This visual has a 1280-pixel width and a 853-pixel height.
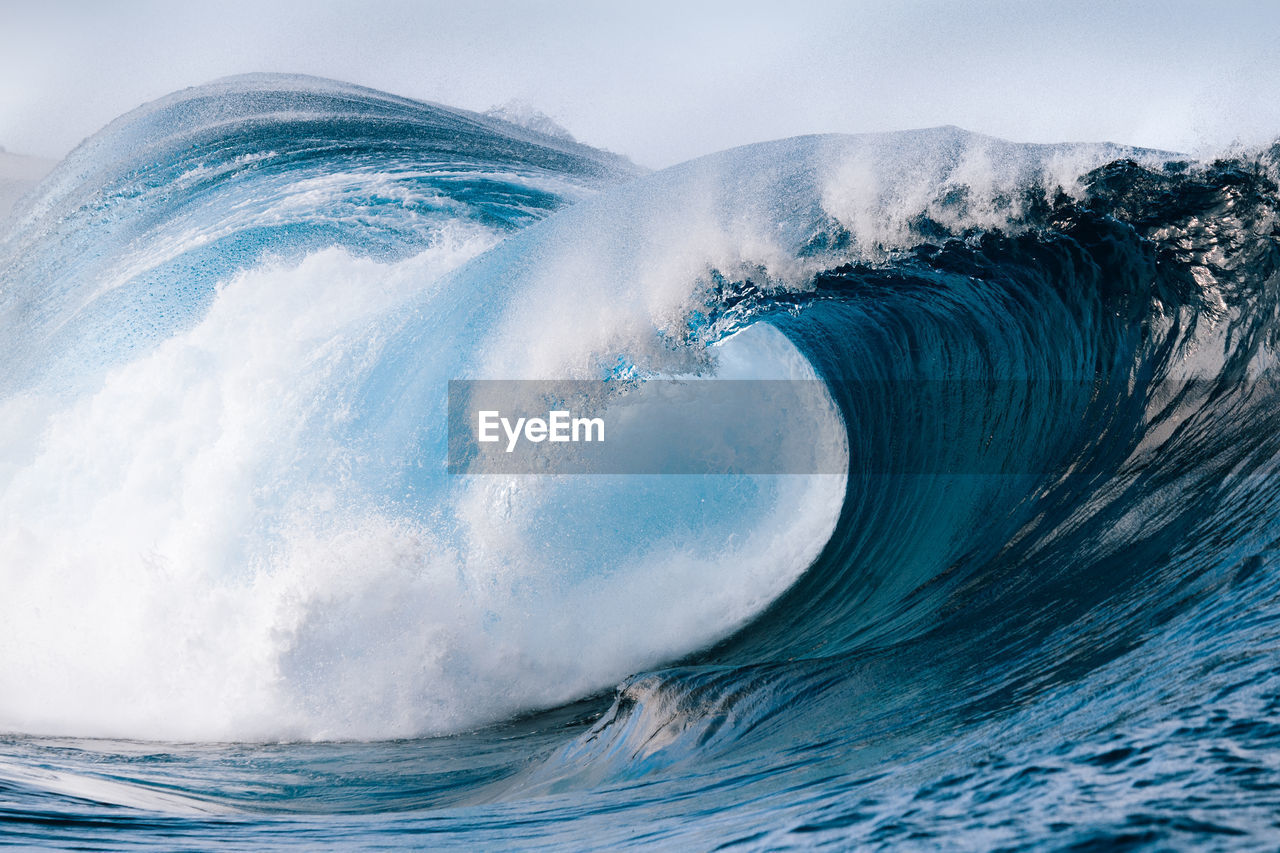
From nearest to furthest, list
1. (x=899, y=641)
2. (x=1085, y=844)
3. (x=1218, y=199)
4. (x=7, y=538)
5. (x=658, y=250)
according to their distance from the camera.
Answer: (x=1085, y=844), (x=899, y=641), (x=1218, y=199), (x=658, y=250), (x=7, y=538)

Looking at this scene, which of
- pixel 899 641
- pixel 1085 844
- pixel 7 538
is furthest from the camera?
pixel 7 538

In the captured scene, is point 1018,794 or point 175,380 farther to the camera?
point 175,380

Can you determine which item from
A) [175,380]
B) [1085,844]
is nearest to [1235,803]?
[1085,844]

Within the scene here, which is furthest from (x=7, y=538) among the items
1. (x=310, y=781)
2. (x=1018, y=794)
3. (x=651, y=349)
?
(x=1018, y=794)

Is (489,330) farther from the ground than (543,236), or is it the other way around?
(543,236)

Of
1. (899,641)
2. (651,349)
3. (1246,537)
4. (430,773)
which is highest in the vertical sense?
(651,349)

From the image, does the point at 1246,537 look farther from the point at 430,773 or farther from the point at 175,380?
the point at 175,380

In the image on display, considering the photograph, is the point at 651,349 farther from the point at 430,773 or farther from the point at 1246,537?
the point at 1246,537
